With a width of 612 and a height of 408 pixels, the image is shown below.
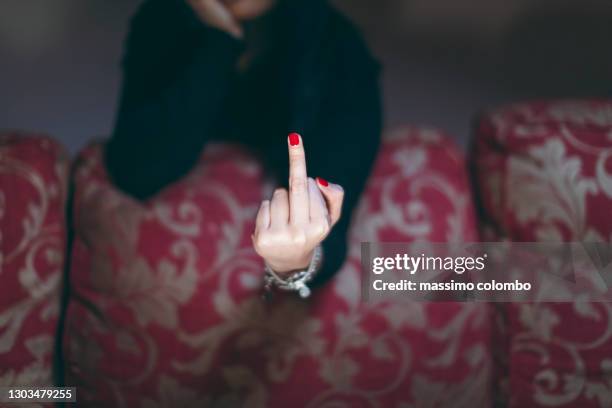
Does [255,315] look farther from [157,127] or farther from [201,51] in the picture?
[201,51]

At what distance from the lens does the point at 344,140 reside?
75cm

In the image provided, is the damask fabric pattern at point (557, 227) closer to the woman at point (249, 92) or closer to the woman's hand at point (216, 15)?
the woman at point (249, 92)

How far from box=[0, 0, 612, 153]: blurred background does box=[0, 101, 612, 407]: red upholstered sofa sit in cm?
50

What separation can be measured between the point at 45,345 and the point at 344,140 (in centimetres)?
60

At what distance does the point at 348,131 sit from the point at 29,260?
1.87 feet

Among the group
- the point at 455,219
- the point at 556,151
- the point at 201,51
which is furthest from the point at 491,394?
the point at 201,51

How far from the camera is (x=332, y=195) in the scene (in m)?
0.57

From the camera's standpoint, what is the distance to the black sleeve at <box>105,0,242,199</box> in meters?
0.74

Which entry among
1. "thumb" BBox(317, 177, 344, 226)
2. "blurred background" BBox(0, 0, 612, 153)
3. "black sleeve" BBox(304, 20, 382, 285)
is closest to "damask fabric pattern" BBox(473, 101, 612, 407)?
"black sleeve" BBox(304, 20, 382, 285)

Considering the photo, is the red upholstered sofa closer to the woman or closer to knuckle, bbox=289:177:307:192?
the woman

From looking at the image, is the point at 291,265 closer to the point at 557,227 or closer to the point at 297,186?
the point at 297,186

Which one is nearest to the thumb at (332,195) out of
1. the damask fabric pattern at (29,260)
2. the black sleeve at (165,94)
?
the black sleeve at (165,94)

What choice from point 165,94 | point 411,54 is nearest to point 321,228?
point 165,94

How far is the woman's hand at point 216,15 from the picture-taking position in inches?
30.7
